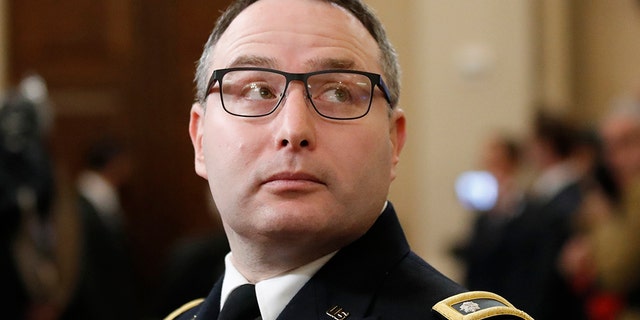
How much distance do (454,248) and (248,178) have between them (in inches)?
184

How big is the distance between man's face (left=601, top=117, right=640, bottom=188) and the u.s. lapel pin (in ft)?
7.96

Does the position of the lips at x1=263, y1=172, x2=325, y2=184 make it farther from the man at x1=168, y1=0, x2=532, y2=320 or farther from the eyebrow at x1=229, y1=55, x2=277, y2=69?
the eyebrow at x1=229, y1=55, x2=277, y2=69

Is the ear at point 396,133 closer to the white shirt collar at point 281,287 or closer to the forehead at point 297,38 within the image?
the forehead at point 297,38

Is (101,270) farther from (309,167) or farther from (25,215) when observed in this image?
(309,167)

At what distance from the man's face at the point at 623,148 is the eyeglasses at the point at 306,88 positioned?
235cm

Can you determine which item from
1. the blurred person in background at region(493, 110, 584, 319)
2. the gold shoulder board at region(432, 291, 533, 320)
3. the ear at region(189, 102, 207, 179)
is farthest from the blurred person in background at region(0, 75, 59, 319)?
the gold shoulder board at region(432, 291, 533, 320)

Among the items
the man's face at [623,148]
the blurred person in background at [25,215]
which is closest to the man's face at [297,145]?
the man's face at [623,148]

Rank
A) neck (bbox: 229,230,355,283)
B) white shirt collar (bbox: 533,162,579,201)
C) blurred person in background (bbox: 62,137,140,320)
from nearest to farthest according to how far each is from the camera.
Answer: neck (bbox: 229,230,355,283) < blurred person in background (bbox: 62,137,140,320) < white shirt collar (bbox: 533,162,579,201)

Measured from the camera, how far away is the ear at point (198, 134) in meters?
1.92

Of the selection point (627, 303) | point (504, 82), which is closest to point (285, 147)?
point (627, 303)

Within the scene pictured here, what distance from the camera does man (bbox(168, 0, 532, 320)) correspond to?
170 centimetres

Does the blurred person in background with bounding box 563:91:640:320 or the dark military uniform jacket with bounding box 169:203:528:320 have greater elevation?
the dark military uniform jacket with bounding box 169:203:528:320

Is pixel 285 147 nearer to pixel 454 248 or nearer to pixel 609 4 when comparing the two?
pixel 454 248

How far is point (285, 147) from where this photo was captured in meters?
1.69
